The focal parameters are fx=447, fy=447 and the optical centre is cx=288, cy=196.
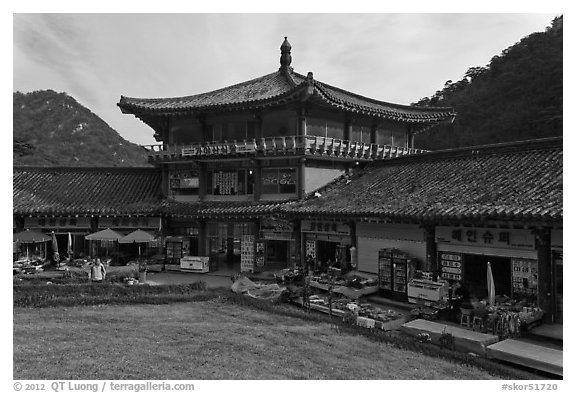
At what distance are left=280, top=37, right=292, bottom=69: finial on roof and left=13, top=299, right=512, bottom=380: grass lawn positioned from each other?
17128 millimetres

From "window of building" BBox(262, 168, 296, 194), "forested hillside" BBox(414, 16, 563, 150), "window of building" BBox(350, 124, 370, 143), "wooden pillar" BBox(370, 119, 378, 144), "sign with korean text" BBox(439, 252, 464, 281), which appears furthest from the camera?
"forested hillside" BBox(414, 16, 563, 150)

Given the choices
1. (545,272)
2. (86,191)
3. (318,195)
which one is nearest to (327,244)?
(318,195)

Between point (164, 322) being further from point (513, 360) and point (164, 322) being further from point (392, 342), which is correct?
point (513, 360)

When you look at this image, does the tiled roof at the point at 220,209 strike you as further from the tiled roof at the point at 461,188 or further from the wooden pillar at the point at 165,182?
the tiled roof at the point at 461,188

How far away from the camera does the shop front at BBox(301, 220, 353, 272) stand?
2052 cm

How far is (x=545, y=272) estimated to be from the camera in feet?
44.2

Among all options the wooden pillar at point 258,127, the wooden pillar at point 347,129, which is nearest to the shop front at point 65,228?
Answer: the wooden pillar at point 258,127

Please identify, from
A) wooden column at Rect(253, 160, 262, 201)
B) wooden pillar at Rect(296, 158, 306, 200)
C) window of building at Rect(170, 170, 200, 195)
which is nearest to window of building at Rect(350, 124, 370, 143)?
wooden pillar at Rect(296, 158, 306, 200)

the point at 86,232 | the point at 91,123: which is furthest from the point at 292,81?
the point at 91,123

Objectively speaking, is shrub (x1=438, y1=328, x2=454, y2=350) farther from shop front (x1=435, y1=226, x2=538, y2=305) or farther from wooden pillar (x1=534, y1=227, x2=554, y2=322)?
wooden pillar (x1=534, y1=227, x2=554, y2=322)

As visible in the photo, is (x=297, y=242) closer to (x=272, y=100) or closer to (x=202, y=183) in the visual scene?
(x=202, y=183)

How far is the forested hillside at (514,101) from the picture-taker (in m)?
46.0

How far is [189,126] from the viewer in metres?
27.0

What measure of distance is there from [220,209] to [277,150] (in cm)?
443
